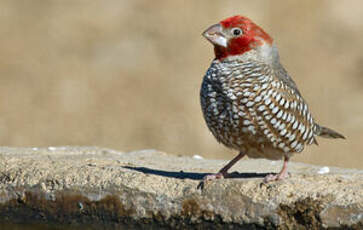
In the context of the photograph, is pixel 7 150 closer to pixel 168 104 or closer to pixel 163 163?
pixel 163 163

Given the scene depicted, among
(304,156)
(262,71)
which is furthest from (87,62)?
(262,71)

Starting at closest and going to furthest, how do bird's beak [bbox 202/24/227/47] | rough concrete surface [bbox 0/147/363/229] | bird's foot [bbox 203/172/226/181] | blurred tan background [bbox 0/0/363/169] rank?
rough concrete surface [bbox 0/147/363/229] < bird's foot [bbox 203/172/226/181] < bird's beak [bbox 202/24/227/47] < blurred tan background [bbox 0/0/363/169]

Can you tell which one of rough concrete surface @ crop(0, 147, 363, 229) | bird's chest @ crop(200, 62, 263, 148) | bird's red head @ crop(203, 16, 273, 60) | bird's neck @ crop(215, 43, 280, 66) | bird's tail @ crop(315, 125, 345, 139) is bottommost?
rough concrete surface @ crop(0, 147, 363, 229)

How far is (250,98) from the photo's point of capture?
625 cm

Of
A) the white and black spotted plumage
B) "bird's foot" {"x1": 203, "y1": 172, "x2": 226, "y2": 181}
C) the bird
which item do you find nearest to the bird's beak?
the bird

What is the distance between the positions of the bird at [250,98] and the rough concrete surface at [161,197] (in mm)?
225

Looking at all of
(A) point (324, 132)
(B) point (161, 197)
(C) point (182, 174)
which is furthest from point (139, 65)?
(B) point (161, 197)

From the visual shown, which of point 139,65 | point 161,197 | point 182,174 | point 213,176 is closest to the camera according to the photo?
point 161,197

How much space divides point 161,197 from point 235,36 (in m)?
1.32

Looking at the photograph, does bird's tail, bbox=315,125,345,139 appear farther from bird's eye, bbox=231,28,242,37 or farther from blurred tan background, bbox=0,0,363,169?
blurred tan background, bbox=0,0,363,169

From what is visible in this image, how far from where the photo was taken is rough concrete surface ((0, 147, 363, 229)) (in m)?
5.79

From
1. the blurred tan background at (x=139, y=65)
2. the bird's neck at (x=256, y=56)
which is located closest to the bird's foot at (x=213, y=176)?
the bird's neck at (x=256, y=56)

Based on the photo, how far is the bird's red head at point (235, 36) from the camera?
6.49 meters

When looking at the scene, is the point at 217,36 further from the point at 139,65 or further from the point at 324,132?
the point at 139,65
